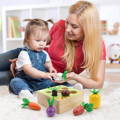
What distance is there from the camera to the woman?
1.44 m

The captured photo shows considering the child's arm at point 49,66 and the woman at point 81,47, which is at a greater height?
the woman at point 81,47

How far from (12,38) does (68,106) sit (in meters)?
2.20

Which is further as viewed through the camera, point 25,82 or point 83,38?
point 83,38

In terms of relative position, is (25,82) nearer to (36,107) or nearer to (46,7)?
(36,107)

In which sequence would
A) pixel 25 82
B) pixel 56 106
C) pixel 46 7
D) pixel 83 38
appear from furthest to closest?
1. pixel 46 7
2. pixel 83 38
3. pixel 25 82
4. pixel 56 106

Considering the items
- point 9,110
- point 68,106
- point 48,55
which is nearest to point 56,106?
point 68,106

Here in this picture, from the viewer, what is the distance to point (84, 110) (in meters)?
1.03

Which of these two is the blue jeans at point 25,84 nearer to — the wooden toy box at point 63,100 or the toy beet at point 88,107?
the wooden toy box at point 63,100

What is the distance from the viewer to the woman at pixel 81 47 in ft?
4.73

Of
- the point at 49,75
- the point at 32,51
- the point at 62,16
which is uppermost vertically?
the point at 62,16

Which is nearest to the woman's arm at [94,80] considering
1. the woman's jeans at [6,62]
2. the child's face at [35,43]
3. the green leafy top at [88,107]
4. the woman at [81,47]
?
the woman at [81,47]

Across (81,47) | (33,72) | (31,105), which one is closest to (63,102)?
(31,105)

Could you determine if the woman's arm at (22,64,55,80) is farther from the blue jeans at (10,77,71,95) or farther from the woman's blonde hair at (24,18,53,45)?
the woman's blonde hair at (24,18,53,45)

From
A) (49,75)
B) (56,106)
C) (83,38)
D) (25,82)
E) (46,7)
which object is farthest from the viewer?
(46,7)
